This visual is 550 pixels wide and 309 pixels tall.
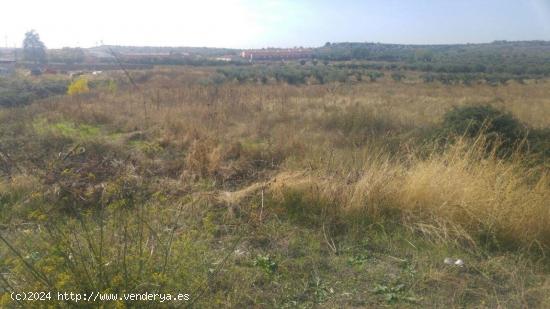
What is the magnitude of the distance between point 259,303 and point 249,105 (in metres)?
11.5

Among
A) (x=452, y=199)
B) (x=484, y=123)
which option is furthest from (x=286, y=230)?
(x=484, y=123)

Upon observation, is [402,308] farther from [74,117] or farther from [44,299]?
[74,117]

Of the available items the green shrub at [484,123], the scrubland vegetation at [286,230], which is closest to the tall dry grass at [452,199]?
the scrubland vegetation at [286,230]

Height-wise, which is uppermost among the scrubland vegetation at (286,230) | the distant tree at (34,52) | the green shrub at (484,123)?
the distant tree at (34,52)

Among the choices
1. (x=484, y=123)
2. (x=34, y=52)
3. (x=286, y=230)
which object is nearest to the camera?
(x=286, y=230)

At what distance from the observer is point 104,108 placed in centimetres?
1234

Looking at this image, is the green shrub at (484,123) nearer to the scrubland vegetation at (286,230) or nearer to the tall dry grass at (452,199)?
the scrubland vegetation at (286,230)

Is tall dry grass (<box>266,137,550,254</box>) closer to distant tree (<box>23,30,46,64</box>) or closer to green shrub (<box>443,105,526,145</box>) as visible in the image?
green shrub (<box>443,105,526,145</box>)

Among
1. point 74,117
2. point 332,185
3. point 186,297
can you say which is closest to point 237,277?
point 186,297

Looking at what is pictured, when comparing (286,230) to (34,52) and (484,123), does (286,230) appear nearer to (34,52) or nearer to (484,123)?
(484,123)

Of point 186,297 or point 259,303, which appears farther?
point 259,303

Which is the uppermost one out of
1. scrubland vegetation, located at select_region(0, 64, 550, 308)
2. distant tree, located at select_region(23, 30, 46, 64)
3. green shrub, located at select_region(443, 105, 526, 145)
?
distant tree, located at select_region(23, 30, 46, 64)

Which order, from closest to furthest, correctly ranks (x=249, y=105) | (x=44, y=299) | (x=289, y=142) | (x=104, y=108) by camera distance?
(x=44, y=299)
(x=289, y=142)
(x=104, y=108)
(x=249, y=105)

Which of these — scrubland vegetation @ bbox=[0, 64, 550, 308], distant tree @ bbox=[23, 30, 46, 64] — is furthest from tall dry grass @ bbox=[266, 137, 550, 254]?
distant tree @ bbox=[23, 30, 46, 64]
